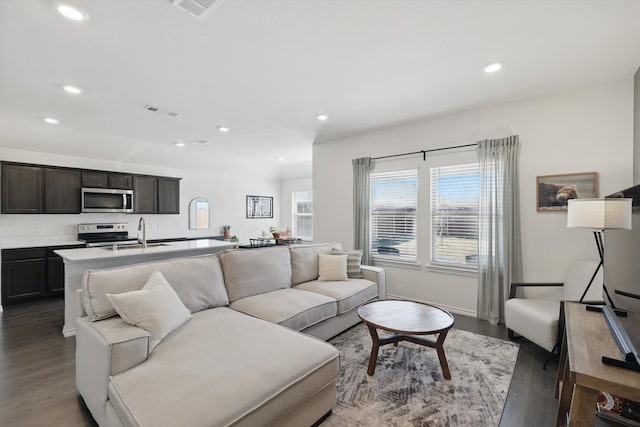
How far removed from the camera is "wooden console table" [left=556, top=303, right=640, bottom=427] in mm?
1141

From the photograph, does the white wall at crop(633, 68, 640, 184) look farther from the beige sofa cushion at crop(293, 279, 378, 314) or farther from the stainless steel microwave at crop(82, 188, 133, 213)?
the stainless steel microwave at crop(82, 188, 133, 213)

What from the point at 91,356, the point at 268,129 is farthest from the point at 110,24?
the point at 268,129

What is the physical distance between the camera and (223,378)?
1486 mm

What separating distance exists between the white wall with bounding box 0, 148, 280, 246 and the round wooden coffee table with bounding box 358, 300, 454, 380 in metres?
5.27

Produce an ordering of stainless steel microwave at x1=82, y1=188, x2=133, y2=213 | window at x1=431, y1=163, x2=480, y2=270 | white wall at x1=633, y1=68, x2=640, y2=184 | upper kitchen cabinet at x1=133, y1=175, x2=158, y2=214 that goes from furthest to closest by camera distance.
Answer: upper kitchen cabinet at x1=133, y1=175, x2=158, y2=214 → stainless steel microwave at x1=82, y1=188, x2=133, y2=213 → window at x1=431, y1=163, x2=480, y2=270 → white wall at x1=633, y1=68, x2=640, y2=184

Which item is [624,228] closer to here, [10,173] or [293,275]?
[293,275]

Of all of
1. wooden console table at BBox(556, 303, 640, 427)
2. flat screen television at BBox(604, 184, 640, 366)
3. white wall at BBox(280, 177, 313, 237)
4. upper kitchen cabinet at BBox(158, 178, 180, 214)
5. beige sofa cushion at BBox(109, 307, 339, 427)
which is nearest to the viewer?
wooden console table at BBox(556, 303, 640, 427)

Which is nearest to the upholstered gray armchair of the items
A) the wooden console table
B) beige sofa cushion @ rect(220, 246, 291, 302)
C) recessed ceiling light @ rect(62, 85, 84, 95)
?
the wooden console table

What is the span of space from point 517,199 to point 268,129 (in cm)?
371

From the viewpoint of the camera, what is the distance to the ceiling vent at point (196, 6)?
185 centimetres

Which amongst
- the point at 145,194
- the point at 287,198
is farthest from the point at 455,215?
the point at 145,194

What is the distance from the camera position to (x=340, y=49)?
2.45 meters

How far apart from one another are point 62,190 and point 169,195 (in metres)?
1.74

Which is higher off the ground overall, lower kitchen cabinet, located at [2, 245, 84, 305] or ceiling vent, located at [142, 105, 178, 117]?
ceiling vent, located at [142, 105, 178, 117]
